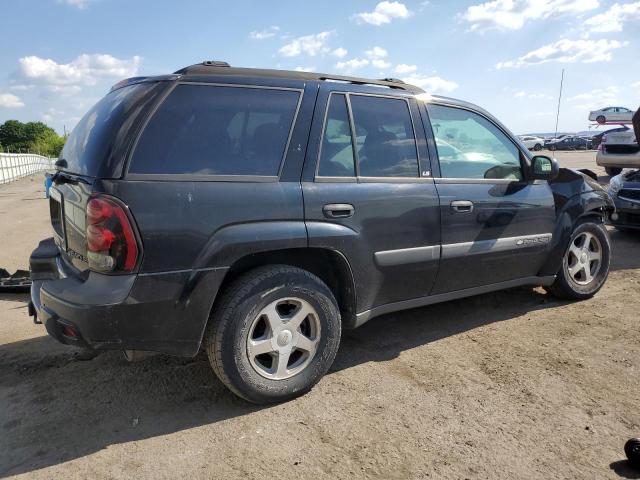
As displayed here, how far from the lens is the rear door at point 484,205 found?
3.71m

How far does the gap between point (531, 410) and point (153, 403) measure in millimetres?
2226

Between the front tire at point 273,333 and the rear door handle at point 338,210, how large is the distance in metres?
0.39

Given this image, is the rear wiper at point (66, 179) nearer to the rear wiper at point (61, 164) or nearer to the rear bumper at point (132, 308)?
the rear wiper at point (61, 164)

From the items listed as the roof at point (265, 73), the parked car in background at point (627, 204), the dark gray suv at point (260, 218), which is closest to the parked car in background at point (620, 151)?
the parked car in background at point (627, 204)

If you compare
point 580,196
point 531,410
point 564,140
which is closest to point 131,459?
point 531,410

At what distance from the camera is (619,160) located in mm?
14008

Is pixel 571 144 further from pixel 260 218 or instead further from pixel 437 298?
pixel 260 218

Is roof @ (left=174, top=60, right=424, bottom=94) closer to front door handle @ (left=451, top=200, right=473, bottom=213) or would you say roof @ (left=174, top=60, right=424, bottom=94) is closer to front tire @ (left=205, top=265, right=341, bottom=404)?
front door handle @ (left=451, top=200, right=473, bottom=213)

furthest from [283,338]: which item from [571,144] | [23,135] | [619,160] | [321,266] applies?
[23,135]

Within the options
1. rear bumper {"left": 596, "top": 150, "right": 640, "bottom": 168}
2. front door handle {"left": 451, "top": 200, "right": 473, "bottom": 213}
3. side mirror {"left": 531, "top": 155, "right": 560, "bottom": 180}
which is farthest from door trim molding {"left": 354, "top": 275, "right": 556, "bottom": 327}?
rear bumper {"left": 596, "top": 150, "right": 640, "bottom": 168}

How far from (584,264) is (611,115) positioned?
1556 inches

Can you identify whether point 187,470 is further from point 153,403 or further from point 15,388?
point 15,388

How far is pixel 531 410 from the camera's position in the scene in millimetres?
2943

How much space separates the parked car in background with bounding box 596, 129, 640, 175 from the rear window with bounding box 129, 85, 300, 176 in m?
13.7
